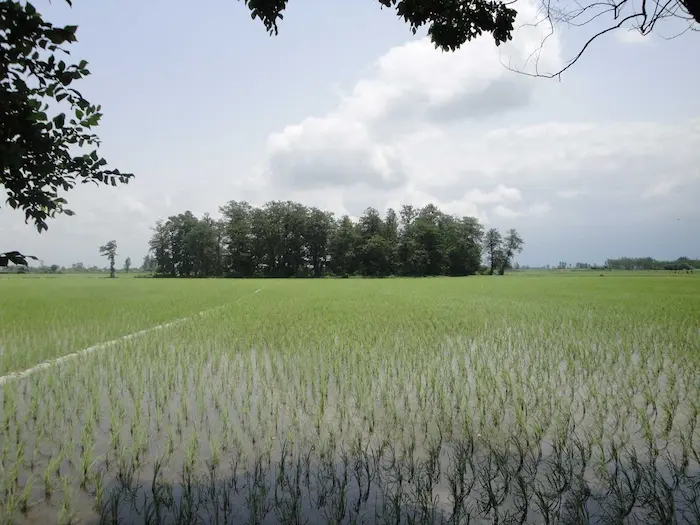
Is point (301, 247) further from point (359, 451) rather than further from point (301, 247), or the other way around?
point (359, 451)

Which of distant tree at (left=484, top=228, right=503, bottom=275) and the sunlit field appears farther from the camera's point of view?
distant tree at (left=484, top=228, right=503, bottom=275)

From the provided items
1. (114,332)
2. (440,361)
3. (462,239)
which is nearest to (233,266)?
(462,239)

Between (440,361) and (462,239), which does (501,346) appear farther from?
(462,239)

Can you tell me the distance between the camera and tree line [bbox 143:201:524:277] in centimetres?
6069

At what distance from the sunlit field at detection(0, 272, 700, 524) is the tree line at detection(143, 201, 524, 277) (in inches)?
2082

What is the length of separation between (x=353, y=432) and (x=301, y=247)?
2351 inches

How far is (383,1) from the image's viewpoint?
9.68 feet

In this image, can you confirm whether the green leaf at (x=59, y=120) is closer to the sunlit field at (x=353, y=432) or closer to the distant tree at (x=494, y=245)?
the sunlit field at (x=353, y=432)

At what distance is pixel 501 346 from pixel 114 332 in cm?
741

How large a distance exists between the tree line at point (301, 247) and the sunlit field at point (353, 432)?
52.9 m

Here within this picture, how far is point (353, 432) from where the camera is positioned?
335cm

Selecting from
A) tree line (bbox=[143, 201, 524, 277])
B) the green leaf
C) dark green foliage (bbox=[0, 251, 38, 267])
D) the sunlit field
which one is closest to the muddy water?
the sunlit field

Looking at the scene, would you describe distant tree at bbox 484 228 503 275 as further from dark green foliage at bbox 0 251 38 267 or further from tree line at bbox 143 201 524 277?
dark green foliage at bbox 0 251 38 267

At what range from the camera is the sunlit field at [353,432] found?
2328 millimetres
